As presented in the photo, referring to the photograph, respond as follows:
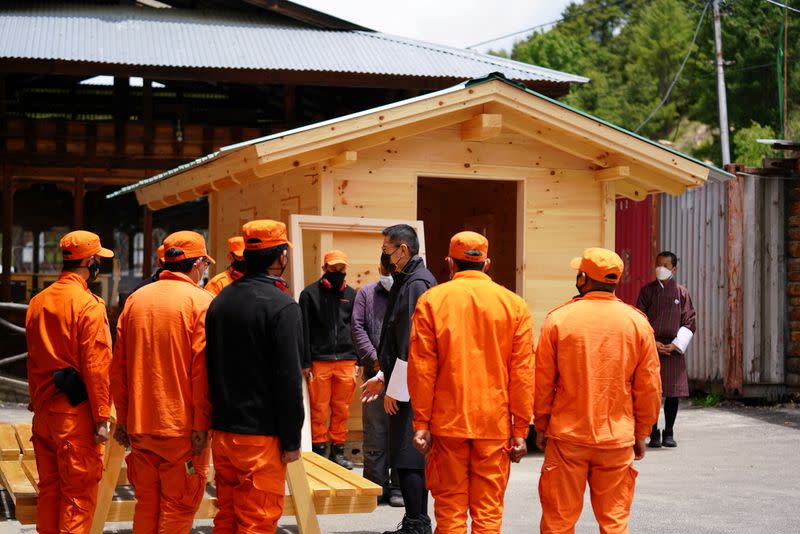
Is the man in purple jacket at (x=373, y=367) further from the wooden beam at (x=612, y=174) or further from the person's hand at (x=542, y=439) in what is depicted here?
the wooden beam at (x=612, y=174)

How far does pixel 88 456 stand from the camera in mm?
6094

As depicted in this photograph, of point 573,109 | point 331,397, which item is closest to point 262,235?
point 331,397

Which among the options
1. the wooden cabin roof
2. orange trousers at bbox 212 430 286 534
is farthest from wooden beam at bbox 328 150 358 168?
orange trousers at bbox 212 430 286 534

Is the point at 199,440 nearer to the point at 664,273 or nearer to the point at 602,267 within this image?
the point at 602,267

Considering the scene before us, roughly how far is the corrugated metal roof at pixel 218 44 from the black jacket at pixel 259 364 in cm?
1398

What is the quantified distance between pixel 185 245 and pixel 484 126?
5381 millimetres

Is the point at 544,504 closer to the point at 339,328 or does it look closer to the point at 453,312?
the point at 453,312

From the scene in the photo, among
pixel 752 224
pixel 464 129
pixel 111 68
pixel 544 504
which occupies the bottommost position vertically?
pixel 544 504

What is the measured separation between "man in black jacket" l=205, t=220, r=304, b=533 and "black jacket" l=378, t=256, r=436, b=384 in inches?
66.9

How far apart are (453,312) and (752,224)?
9.49m

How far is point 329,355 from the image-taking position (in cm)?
1023

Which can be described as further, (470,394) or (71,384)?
(71,384)

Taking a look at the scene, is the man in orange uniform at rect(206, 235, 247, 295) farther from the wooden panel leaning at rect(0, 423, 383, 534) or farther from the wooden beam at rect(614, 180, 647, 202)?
the wooden beam at rect(614, 180, 647, 202)

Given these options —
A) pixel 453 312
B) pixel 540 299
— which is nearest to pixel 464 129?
pixel 540 299
